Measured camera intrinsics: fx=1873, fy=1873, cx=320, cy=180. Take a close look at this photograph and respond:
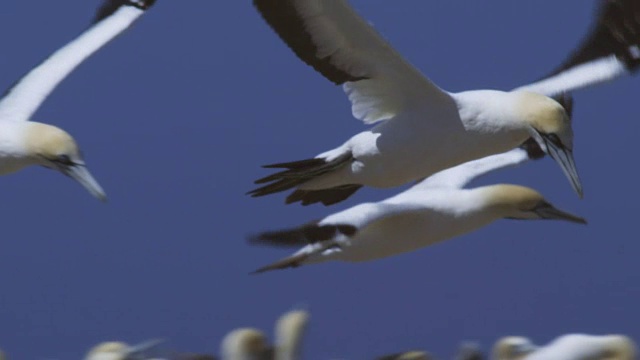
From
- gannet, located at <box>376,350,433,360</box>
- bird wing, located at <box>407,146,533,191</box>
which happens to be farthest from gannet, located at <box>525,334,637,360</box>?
bird wing, located at <box>407,146,533,191</box>

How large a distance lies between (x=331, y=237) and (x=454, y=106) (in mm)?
2165

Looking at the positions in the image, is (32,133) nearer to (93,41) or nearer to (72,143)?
(72,143)

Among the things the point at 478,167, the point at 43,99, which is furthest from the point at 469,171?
the point at 43,99

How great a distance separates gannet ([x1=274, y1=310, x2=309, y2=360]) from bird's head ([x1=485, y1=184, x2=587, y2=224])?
5.40ft

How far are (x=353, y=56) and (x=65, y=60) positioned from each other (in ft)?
9.45

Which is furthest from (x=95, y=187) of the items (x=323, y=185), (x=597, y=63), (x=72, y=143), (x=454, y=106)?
(x=597, y=63)

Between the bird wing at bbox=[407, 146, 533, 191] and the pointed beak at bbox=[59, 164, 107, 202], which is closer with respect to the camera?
the pointed beak at bbox=[59, 164, 107, 202]

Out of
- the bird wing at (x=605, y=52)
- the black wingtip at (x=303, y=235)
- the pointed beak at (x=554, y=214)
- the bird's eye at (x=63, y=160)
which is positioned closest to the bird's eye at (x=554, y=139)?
the bird wing at (x=605, y=52)

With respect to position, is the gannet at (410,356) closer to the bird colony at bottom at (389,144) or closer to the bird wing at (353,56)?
the bird colony at bottom at (389,144)

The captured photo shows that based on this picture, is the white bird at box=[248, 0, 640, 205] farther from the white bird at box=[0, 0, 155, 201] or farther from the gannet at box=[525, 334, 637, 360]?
the gannet at box=[525, 334, 637, 360]

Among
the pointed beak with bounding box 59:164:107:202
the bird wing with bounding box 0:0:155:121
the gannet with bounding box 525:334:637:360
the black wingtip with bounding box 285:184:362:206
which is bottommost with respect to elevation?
the gannet with bounding box 525:334:637:360

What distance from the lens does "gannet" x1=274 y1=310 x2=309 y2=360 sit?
13.0m

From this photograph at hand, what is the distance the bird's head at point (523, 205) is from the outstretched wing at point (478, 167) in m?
0.39

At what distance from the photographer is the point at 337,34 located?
34.4ft
